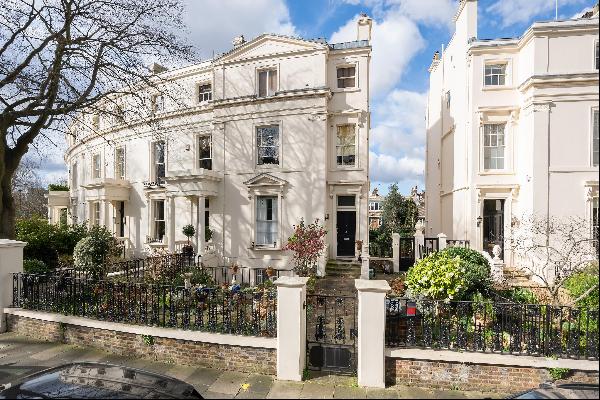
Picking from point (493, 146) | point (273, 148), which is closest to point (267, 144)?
point (273, 148)

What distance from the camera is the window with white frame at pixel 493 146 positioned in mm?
13781

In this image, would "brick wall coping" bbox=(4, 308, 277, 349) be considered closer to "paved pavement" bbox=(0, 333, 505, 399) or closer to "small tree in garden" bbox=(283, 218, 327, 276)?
"paved pavement" bbox=(0, 333, 505, 399)

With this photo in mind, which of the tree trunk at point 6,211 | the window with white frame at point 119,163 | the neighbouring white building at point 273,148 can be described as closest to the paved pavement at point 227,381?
the tree trunk at point 6,211

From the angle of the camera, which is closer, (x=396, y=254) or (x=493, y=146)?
(x=493, y=146)

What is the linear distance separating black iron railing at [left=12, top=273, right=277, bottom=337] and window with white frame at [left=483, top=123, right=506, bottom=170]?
1231 centimetres

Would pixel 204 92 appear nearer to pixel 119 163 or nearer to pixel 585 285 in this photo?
pixel 119 163

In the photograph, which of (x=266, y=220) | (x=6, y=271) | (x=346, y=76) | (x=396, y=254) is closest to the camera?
(x=6, y=271)

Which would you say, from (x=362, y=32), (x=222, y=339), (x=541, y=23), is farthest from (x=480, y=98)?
(x=222, y=339)

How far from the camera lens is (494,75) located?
13930 mm

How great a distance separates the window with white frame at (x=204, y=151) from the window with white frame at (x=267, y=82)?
384 centimetres

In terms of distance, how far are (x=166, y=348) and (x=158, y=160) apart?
14.2m

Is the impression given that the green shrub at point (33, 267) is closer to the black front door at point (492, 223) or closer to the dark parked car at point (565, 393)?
the dark parked car at point (565, 393)

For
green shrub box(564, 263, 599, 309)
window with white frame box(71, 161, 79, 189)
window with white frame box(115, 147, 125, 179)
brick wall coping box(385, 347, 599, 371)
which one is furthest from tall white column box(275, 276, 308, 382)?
window with white frame box(71, 161, 79, 189)

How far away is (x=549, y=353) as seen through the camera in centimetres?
510
